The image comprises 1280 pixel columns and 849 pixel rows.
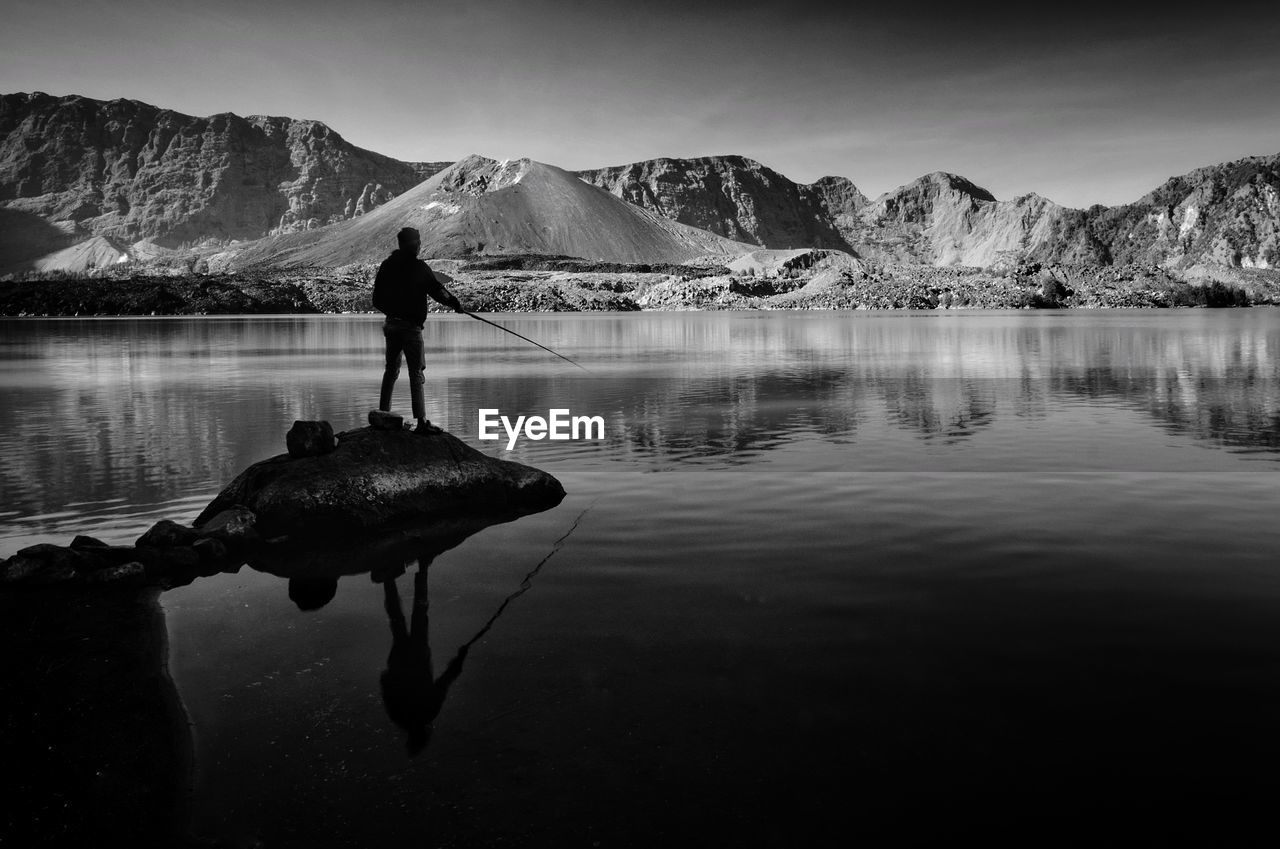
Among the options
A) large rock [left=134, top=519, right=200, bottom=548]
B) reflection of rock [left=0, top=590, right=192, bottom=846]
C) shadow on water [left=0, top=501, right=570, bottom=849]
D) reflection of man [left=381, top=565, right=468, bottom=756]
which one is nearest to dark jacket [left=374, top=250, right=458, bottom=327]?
large rock [left=134, top=519, right=200, bottom=548]

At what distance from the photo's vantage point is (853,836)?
16.3 ft

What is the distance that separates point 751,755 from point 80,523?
443 inches

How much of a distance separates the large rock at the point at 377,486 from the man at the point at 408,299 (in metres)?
0.79

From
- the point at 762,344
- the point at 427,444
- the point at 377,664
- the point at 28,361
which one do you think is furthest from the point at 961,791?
the point at 762,344

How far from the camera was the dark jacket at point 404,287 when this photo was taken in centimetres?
1423

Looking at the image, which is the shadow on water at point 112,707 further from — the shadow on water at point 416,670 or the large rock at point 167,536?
the large rock at point 167,536

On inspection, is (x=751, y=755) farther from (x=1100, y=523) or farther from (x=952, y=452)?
(x=952, y=452)

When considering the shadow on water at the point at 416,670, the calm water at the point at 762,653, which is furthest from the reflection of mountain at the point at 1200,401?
the shadow on water at the point at 416,670

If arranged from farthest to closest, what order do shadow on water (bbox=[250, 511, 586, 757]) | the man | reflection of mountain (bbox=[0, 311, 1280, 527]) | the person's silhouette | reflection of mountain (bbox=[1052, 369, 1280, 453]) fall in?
reflection of mountain (bbox=[1052, 369, 1280, 453]) → reflection of mountain (bbox=[0, 311, 1280, 527]) → the man → the person's silhouette → shadow on water (bbox=[250, 511, 586, 757])

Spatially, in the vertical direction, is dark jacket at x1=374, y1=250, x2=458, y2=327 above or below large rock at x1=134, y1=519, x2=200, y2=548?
above

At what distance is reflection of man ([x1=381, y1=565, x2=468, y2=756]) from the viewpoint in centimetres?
632

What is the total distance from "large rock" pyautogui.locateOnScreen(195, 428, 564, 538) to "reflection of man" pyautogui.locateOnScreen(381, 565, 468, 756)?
366 cm

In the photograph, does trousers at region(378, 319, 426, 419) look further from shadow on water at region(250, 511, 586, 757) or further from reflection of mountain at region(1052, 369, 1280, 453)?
reflection of mountain at region(1052, 369, 1280, 453)

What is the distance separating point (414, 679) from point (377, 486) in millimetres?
6031
